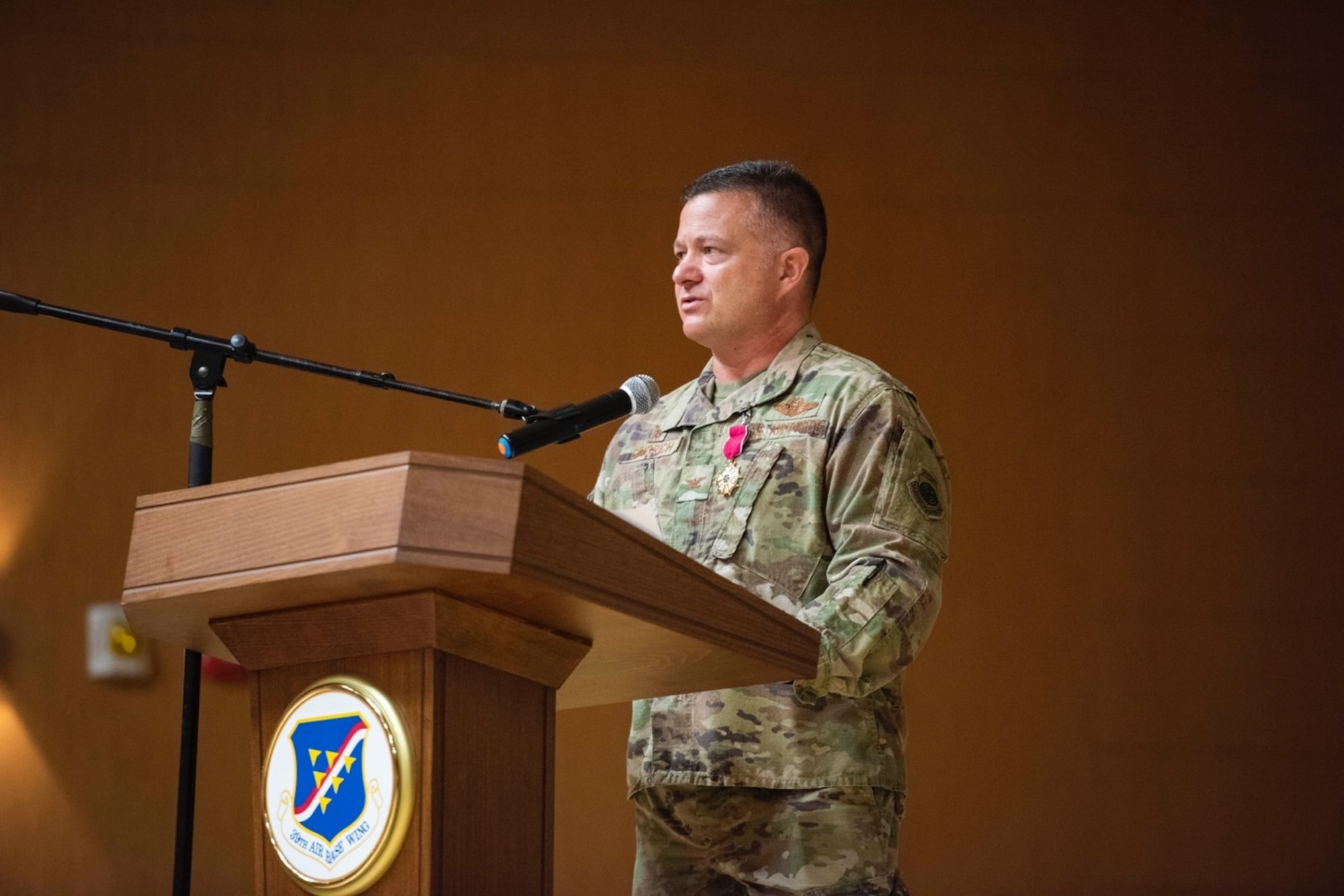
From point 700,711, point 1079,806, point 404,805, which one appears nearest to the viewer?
point 404,805

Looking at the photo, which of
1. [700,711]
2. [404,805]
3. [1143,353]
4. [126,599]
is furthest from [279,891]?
[1143,353]

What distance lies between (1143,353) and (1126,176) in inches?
19.4

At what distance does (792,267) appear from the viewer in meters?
2.24

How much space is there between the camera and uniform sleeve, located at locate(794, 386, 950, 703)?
1.70 metres

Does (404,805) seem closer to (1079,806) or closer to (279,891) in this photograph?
(279,891)

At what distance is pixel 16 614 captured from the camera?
12.9 ft

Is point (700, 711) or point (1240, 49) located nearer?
point (700, 711)

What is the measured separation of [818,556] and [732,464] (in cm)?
19

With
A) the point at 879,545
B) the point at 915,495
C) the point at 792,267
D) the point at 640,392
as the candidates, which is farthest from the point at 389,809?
the point at 792,267

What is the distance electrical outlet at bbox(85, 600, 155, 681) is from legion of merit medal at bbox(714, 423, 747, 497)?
2399 millimetres

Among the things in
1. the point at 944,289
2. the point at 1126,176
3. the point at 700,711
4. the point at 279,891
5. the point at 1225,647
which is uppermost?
the point at 1126,176

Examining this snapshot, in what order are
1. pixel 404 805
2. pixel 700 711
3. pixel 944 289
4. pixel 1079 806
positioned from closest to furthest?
pixel 404 805 < pixel 700 711 < pixel 1079 806 < pixel 944 289

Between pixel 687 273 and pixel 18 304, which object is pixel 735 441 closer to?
pixel 687 273

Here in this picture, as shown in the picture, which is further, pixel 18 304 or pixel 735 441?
pixel 735 441
